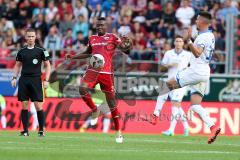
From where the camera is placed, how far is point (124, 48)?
17.5 m

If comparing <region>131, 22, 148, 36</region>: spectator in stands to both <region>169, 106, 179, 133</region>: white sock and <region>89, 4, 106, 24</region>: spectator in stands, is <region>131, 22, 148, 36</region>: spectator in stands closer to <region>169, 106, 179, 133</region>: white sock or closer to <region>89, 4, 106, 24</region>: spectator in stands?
<region>89, 4, 106, 24</region>: spectator in stands

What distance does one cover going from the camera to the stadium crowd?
27.5 metres

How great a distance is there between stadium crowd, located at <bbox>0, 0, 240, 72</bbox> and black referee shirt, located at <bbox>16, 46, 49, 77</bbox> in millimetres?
8599

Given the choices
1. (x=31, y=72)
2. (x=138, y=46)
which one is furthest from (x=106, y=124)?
(x=31, y=72)

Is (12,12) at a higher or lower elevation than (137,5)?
lower

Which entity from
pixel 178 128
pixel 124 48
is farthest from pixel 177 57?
pixel 124 48

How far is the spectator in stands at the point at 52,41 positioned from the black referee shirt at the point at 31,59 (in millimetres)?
10386

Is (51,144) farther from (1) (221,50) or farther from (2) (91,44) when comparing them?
(1) (221,50)

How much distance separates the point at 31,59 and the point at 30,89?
68 centimetres

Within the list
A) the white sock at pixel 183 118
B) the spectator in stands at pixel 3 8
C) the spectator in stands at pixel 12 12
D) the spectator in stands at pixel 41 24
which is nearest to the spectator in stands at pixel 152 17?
the spectator in stands at pixel 41 24

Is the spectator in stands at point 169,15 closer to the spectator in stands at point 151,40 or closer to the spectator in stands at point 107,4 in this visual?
the spectator in stands at point 151,40

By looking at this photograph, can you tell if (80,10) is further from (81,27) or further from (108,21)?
(108,21)

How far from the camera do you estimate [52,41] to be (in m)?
28.5

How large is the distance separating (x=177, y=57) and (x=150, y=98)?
305 centimetres
